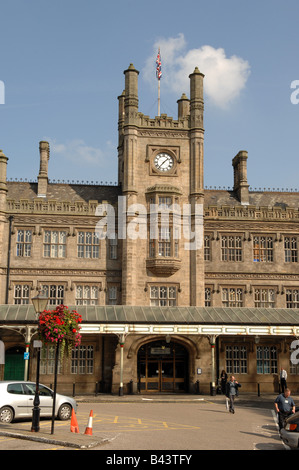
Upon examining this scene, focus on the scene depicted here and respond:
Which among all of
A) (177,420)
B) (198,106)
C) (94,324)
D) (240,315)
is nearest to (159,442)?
(177,420)

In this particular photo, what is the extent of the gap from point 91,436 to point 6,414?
5054 mm

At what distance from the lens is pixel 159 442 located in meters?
16.3

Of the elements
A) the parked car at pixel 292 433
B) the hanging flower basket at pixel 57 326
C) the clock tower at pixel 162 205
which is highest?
the clock tower at pixel 162 205

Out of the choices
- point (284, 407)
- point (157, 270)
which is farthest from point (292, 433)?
point (157, 270)

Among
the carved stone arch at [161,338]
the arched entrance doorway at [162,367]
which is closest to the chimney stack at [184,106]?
the carved stone arch at [161,338]

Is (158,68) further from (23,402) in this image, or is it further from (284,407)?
(284,407)

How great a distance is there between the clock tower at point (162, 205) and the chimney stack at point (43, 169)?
663cm

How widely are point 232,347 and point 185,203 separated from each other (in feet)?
34.9

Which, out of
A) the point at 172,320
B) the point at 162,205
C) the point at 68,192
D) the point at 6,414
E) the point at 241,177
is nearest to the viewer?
the point at 6,414

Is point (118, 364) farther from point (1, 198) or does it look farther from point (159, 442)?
point (159, 442)

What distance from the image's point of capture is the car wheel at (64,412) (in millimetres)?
21484

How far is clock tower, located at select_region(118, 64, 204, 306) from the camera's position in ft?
125

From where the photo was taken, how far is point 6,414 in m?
20.3

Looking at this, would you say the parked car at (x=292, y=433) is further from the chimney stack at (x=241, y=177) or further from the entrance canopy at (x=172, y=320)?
the chimney stack at (x=241, y=177)
